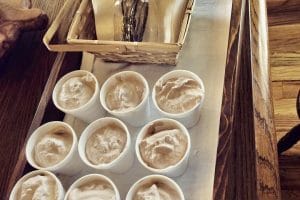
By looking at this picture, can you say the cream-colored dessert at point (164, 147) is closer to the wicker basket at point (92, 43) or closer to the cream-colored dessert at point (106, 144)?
→ the cream-colored dessert at point (106, 144)

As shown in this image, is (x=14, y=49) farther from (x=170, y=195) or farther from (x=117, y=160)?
(x=170, y=195)

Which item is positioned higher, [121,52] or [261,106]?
[121,52]

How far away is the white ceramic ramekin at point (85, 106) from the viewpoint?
911 mm

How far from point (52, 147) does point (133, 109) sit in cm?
19

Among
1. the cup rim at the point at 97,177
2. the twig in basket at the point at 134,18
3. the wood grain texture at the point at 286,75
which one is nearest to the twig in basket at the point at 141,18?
the twig in basket at the point at 134,18

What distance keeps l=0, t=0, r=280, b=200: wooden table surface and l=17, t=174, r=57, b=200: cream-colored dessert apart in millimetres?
47

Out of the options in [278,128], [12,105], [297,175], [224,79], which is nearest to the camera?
[224,79]

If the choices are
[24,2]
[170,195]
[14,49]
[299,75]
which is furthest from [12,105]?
[299,75]

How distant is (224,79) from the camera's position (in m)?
0.91

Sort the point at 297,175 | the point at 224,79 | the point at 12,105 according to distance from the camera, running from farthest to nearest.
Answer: the point at 297,175 < the point at 12,105 < the point at 224,79

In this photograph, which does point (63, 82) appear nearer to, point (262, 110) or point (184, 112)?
point (184, 112)

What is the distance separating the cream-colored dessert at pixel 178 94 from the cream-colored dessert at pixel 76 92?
162 mm

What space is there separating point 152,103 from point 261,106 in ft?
0.85

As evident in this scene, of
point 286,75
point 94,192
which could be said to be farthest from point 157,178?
point 286,75
